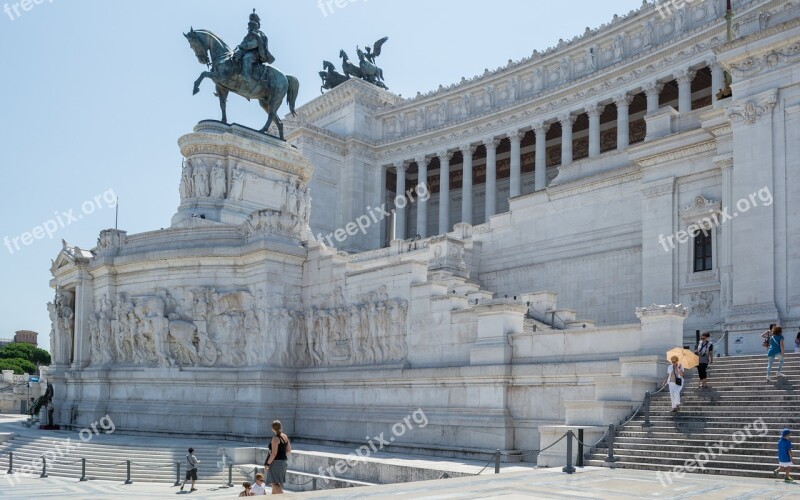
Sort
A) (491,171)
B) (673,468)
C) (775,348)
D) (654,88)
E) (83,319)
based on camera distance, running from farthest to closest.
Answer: (491,171)
(654,88)
(83,319)
(775,348)
(673,468)

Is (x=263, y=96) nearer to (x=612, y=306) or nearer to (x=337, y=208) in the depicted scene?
(x=612, y=306)

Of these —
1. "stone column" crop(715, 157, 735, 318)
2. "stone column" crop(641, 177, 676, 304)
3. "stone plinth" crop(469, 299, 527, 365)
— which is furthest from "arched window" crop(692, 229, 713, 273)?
"stone plinth" crop(469, 299, 527, 365)

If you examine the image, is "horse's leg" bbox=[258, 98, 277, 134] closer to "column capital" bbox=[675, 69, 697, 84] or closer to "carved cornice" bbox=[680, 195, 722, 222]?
"carved cornice" bbox=[680, 195, 722, 222]

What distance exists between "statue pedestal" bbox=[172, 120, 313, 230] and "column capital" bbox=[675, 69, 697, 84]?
1186 inches

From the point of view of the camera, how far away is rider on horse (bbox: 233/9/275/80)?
1657 inches

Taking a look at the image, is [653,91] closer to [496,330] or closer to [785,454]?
[496,330]

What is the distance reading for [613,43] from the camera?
210 feet

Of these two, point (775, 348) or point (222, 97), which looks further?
point (222, 97)

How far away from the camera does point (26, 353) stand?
125 meters

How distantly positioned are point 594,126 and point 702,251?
31.3 m

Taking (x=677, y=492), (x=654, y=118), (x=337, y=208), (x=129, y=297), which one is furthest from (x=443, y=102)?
(x=677, y=492)

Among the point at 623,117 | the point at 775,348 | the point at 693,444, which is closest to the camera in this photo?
the point at 693,444

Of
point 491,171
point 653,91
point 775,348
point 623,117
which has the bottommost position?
point 775,348

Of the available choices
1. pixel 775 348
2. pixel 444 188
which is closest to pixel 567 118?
pixel 444 188
